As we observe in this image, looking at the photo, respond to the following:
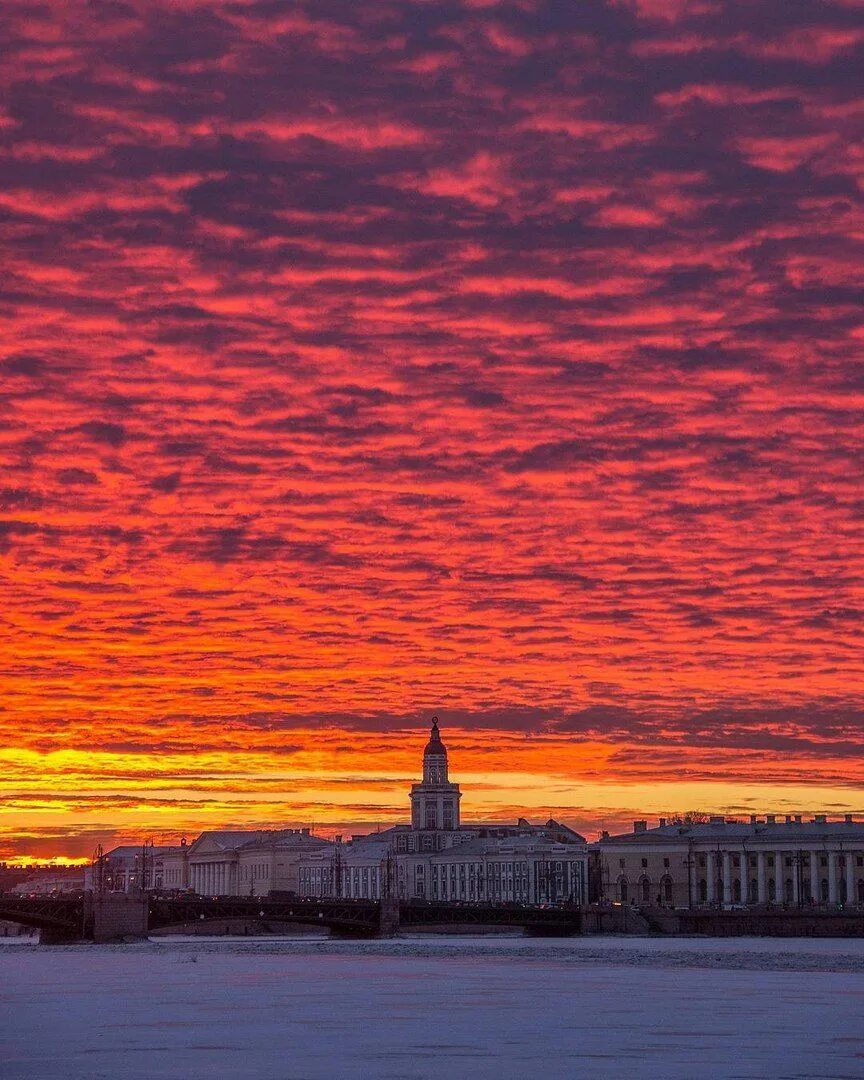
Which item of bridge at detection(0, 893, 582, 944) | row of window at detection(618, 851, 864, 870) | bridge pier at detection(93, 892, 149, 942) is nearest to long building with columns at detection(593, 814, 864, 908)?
row of window at detection(618, 851, 864, 870)

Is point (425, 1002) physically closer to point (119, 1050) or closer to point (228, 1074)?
point (119, 1050)

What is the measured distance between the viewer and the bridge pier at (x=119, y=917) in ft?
409

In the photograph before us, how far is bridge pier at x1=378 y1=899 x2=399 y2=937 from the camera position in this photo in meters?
130

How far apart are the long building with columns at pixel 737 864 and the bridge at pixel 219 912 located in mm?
52692

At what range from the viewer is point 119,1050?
51.3 meters

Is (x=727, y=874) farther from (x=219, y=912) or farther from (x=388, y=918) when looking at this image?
(x=219, y=912)

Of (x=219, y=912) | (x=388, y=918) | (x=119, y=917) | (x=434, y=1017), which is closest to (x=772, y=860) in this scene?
(x=388, y=918)

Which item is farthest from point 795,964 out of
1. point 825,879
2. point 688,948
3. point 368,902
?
Answer: point 825,879

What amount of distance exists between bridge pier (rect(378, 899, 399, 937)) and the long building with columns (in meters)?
54.7

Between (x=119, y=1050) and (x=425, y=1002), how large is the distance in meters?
20.6

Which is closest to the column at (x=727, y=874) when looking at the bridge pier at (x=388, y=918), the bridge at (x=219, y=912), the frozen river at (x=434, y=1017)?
the bridge at (x=219, y=912)

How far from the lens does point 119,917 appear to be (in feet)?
411

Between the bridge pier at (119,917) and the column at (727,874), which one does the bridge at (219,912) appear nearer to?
the bridge pier at (119,917)

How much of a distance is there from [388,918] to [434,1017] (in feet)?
223
